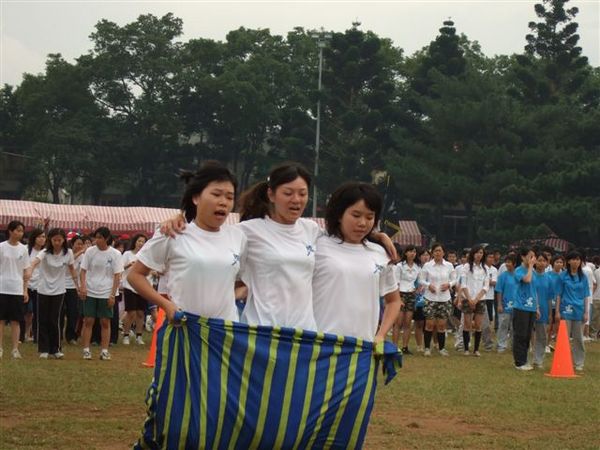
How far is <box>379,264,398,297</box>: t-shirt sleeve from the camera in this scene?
295 inches

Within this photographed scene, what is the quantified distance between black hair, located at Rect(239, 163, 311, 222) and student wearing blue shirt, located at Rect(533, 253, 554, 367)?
12.2m

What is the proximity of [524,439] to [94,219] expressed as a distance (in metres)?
47.5

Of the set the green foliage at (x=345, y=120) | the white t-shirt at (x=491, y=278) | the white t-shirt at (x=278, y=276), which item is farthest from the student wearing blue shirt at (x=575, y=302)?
the green foliage at (x=345, y=120)

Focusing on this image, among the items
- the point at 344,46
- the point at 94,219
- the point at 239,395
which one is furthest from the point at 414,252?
the point at 344,46

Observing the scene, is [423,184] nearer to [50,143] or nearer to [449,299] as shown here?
[50,143]

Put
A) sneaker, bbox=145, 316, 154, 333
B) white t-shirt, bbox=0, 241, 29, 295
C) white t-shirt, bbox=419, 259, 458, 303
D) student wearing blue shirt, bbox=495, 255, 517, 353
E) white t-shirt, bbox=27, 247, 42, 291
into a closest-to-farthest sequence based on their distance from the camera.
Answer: white t-shirt, bbox=0, 241, 29, 295 → white t-shirt, bbox=27, 247, 42, 291 → student wearing blue shirt, bbox=495, 255, 517, 353 → white t-shirt, bbox=419, 259, 458, 303 → sneaker, bbox=145, 316, 154, 333

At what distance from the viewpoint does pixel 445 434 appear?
1110 centimetres

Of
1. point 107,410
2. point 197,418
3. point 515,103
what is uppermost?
point 515,103

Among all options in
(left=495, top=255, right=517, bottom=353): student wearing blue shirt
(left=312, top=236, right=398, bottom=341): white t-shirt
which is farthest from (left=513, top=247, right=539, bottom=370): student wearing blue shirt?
(left=312, top=236, right=398, bottom=341): white t-shirt

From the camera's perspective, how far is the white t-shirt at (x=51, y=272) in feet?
58.4

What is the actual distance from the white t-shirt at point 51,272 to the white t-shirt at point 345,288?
434 inches

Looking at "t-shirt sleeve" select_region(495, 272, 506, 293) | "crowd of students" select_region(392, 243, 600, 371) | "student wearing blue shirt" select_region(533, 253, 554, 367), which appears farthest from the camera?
"t-shirt sleeve" select_region(495, 272, 506, 293)

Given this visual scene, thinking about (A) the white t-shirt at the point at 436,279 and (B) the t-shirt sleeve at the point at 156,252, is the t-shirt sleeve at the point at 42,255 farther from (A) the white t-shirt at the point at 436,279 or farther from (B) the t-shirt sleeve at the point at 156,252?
(B) the t-shirt sleeve at the point at 156,252

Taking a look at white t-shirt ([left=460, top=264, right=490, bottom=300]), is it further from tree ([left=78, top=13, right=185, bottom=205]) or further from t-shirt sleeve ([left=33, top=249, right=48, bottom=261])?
tree ([left=78, top=13, right=185, bottom=205])
